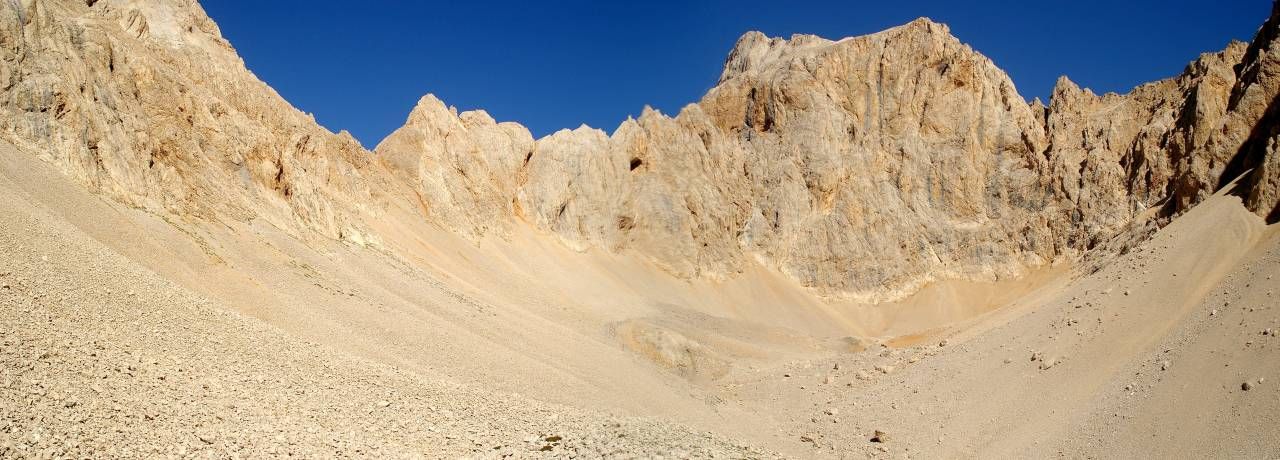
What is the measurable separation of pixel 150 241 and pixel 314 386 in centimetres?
943

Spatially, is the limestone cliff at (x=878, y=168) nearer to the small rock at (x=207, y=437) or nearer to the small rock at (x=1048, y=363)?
the small rock at (x=1048, y=363)

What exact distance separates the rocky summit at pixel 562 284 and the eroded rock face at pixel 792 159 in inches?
11.6

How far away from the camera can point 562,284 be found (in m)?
46.6

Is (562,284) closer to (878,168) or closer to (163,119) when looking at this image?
(163,119)

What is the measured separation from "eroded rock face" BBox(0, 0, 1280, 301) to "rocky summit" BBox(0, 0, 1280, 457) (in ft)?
0.97

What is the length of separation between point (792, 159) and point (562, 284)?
31.9 m

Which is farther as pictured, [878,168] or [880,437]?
[878,168]

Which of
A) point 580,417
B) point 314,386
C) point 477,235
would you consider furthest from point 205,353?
point 477,235

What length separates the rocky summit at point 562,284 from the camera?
42.6ft

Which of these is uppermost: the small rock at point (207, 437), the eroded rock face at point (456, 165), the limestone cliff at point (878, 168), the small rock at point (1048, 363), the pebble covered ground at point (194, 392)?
the limestone cliff at point (878, 168)

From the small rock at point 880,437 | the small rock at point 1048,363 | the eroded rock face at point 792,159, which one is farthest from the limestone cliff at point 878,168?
the small rock at point 1048,363

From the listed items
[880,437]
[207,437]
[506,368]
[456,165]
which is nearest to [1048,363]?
[880,437]

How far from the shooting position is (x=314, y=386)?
44.4 ft

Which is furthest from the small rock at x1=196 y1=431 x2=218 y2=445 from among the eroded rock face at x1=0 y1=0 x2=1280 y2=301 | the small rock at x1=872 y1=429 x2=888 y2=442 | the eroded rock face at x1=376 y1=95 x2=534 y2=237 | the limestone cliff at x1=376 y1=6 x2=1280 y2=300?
the limestone cliff at x1=376 y1=6 x2=1280 y2=300
